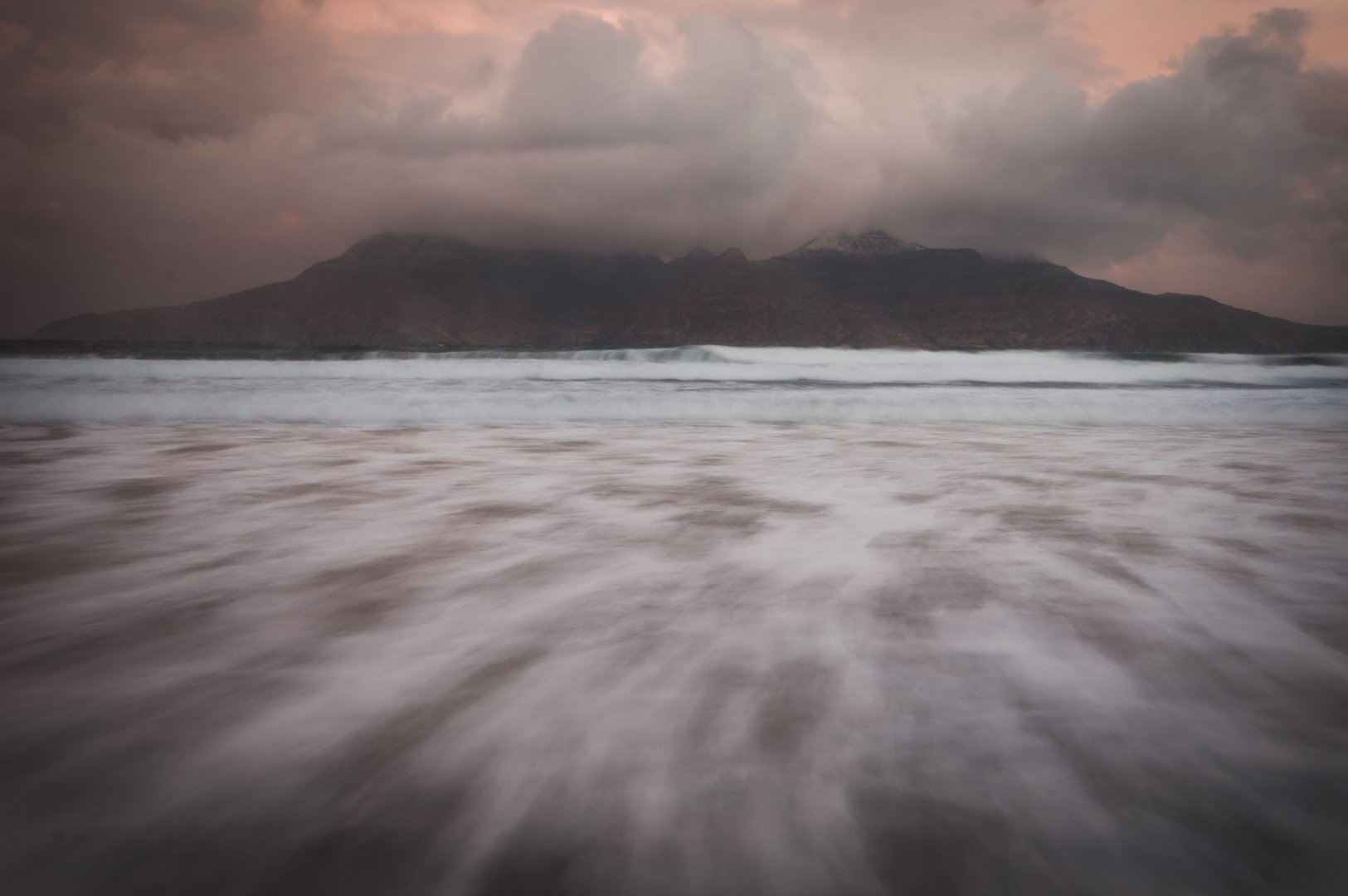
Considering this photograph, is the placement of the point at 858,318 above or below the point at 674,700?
above

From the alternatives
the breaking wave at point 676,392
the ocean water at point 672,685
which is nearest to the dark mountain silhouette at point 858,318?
the breaking wave at point 676,392

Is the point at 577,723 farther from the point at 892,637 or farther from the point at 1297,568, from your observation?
the point at 1297,568

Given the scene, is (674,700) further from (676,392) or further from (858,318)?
(858,318)

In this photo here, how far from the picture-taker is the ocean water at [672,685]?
81 cm

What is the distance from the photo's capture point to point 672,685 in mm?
1252

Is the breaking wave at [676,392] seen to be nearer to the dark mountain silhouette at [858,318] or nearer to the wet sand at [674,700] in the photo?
the wet sand at [674,700]

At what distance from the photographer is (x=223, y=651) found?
141 cm

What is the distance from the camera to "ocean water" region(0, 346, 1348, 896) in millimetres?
813

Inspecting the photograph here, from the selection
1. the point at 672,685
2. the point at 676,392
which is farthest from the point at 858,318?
the point at 672,685

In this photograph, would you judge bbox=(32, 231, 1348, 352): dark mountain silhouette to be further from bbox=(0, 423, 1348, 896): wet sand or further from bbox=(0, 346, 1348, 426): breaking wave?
bbox=(0, 423, 1348, 896): wet sand

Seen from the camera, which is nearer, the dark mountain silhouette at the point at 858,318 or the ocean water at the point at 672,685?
the ocean water at the point at 672,685

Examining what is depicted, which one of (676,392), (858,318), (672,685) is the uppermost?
(858,318)

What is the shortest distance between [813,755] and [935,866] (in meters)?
0.24

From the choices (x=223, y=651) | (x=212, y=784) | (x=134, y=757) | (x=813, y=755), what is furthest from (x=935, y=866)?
(x=223, y=651)
